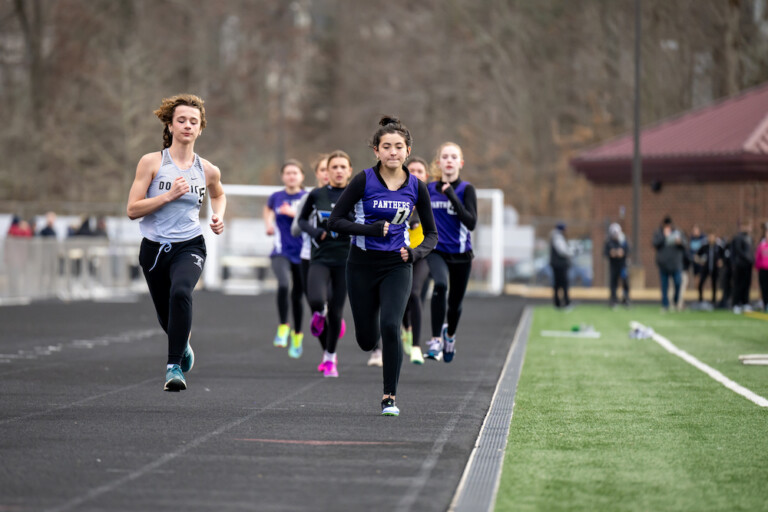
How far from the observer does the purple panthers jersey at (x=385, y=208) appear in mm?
8758

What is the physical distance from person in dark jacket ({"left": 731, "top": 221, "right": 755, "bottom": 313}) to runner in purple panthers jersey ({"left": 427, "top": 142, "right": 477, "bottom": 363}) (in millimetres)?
15135

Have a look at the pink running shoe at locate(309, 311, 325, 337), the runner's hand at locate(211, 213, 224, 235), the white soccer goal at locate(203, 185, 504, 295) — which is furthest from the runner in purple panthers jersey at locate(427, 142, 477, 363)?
the white soccer goal at locate(203, 185, 504, 295)

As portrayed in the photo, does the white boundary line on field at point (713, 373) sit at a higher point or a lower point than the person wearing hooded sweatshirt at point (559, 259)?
lower

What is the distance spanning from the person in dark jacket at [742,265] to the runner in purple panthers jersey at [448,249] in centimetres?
1514

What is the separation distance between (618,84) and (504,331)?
88.4ft

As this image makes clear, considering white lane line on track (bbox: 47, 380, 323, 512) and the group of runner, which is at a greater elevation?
the group of runner

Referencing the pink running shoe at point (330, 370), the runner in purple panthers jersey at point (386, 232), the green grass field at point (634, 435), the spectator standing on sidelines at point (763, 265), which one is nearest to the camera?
the green grass field at point (634, 435)

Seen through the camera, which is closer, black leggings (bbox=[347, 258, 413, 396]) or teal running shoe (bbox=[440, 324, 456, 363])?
black leggings (bbox=[347, 258, 413, 396])

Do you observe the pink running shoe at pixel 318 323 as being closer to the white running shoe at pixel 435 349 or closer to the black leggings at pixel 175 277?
the white running shoe at pixel 435 349

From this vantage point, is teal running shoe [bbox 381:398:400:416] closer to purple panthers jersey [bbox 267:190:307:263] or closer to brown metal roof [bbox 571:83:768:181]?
purple panthers jersey [bbox 267:190:307:263]

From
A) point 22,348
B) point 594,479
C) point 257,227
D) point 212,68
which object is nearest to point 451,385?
point 594,479

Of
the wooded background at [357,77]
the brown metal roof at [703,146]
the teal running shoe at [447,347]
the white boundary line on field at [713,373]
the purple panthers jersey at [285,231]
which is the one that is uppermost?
the wooded background at [357,77]

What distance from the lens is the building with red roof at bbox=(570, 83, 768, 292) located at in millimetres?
35812

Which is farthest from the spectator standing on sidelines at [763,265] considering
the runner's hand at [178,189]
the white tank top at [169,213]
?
the runner's hand at [178,189]
